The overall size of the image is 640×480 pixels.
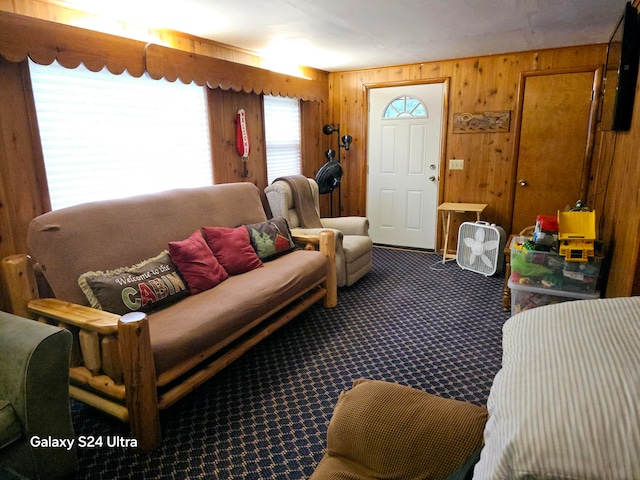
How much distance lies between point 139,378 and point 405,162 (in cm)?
410

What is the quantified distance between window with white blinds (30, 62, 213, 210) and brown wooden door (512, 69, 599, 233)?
330 centimetres

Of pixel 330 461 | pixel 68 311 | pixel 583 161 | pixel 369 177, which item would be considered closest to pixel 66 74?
pixel 68 311

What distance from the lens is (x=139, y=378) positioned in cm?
174

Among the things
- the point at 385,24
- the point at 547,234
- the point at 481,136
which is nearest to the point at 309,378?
the point at 547,234

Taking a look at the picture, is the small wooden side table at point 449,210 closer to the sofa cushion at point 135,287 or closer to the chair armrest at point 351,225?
the chair armrest at point 351,225

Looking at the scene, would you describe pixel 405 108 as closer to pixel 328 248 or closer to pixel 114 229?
pixel 328 248

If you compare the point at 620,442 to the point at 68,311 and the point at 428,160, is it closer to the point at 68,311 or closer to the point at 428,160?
the point at 68,311

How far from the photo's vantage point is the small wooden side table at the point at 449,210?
4398 millimetres

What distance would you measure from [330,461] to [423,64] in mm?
4602

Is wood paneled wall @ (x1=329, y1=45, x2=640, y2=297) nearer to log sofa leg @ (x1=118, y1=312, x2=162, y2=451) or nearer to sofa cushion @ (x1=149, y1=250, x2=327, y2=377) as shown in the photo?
sofa cushion @ (x1=149, y1=250, x2=327, y2=377)

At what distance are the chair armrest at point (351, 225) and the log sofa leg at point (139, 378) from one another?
2783 millimetres

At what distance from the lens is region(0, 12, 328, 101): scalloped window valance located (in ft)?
6.97

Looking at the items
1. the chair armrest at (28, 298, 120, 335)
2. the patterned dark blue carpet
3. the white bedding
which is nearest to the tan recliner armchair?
the patterned dark blue carpet

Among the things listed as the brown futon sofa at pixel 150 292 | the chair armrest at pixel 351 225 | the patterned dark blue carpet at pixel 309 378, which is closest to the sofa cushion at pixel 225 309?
the brown futon sofa at pixel 150 292
